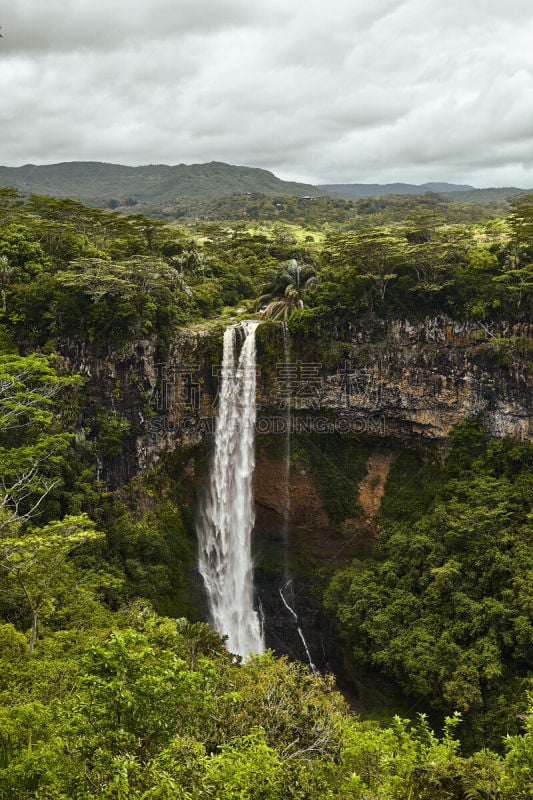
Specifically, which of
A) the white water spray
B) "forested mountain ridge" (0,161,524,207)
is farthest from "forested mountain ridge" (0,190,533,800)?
"forested mountain ridge" (0,161,524,207)

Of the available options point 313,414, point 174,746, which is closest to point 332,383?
point 313,414

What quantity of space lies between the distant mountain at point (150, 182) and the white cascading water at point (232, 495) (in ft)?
369

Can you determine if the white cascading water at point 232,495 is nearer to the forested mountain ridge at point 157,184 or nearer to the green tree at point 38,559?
the green tree at point 38,559

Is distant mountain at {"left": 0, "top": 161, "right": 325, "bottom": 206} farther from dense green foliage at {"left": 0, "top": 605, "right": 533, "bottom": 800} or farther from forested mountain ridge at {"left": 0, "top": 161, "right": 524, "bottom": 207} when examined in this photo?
dense green foliage at {"left": 0, "top": 605, "right": 533, "bottom": 800}

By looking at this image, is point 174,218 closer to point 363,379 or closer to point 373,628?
point 363,379

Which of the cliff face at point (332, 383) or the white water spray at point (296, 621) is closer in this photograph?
the cliff face at point (332, 383)

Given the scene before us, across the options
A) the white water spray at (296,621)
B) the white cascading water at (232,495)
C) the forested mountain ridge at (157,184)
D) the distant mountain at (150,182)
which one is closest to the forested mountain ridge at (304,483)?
the white water spray at (296,621)

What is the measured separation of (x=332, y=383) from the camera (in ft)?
84.7

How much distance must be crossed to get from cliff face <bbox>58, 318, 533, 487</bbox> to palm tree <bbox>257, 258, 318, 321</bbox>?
1178 mm

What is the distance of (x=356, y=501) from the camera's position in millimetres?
26234

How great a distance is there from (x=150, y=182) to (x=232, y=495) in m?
170

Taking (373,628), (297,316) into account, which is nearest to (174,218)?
(297,316)

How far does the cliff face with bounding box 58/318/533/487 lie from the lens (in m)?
23.0

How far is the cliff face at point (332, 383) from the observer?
22953mm
